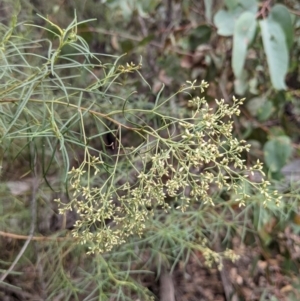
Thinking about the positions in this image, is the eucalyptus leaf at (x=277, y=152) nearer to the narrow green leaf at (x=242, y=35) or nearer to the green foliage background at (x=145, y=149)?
the green foliage background at (x=145, y=149)

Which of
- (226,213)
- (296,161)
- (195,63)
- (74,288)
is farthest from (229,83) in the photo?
(74,288)

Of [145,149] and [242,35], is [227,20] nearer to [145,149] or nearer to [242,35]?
[242,35]

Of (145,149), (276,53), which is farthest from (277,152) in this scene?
(145,149)

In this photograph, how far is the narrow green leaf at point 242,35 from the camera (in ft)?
3.35

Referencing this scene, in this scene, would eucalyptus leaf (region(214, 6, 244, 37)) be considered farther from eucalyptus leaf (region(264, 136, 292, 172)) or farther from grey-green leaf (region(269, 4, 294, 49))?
eucalyptus leaf (region(264, 136, 292, 172))

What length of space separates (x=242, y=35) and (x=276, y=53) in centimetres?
8

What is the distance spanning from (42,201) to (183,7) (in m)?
0.99

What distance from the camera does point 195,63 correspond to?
162 cm

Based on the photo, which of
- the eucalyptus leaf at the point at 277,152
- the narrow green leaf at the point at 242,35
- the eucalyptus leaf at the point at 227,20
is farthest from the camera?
the eucalyptus leaf at the point at 277,152

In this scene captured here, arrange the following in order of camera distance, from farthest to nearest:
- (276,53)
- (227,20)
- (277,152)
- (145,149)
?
(277,152), (227,20), (276,53), (145,149)

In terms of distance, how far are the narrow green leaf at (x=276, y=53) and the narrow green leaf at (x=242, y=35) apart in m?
0.03

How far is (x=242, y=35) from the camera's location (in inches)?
41.5

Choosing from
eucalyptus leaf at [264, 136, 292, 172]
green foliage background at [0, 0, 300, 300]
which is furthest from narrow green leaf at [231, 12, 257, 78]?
eucalyptus leaf at [264, 136, 292, 172]

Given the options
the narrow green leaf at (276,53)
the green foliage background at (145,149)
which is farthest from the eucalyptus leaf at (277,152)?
the narrow green leaf at (276,53)
